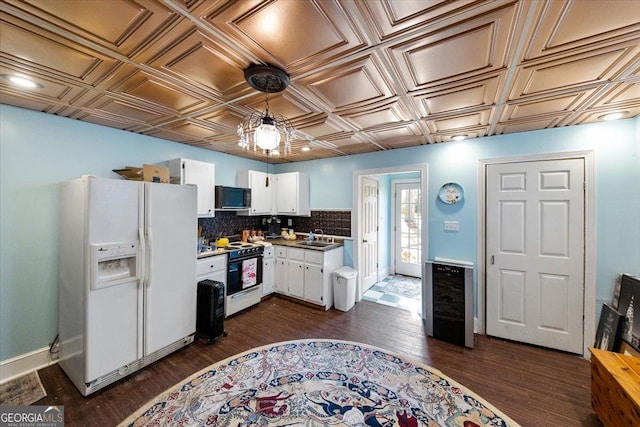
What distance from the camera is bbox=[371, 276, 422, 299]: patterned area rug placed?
432cm

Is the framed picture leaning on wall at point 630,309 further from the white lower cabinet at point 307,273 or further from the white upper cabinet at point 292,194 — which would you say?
the white upper cabinet at point 292,194

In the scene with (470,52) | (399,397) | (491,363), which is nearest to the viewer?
(470,52)

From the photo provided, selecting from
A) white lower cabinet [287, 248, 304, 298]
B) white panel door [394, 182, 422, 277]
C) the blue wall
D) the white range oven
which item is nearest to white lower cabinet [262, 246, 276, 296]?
the white range oven

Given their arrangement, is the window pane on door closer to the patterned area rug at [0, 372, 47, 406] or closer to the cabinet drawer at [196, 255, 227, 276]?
the cabinet drawer at [196, 255, 227, 276]

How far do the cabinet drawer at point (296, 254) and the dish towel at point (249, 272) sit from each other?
0.58 m

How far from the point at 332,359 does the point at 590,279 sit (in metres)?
2.88

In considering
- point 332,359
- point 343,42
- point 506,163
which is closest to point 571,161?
point 506,163

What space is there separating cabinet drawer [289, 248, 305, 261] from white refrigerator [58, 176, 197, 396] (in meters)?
1.69

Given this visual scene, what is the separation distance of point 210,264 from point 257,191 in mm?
1612

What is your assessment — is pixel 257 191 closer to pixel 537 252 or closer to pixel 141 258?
pixel 141 258

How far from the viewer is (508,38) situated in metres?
1.30

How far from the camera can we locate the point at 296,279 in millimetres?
3932

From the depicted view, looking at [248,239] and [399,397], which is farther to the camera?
[248,239]

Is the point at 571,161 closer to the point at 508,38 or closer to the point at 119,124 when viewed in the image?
the point at 508,38
